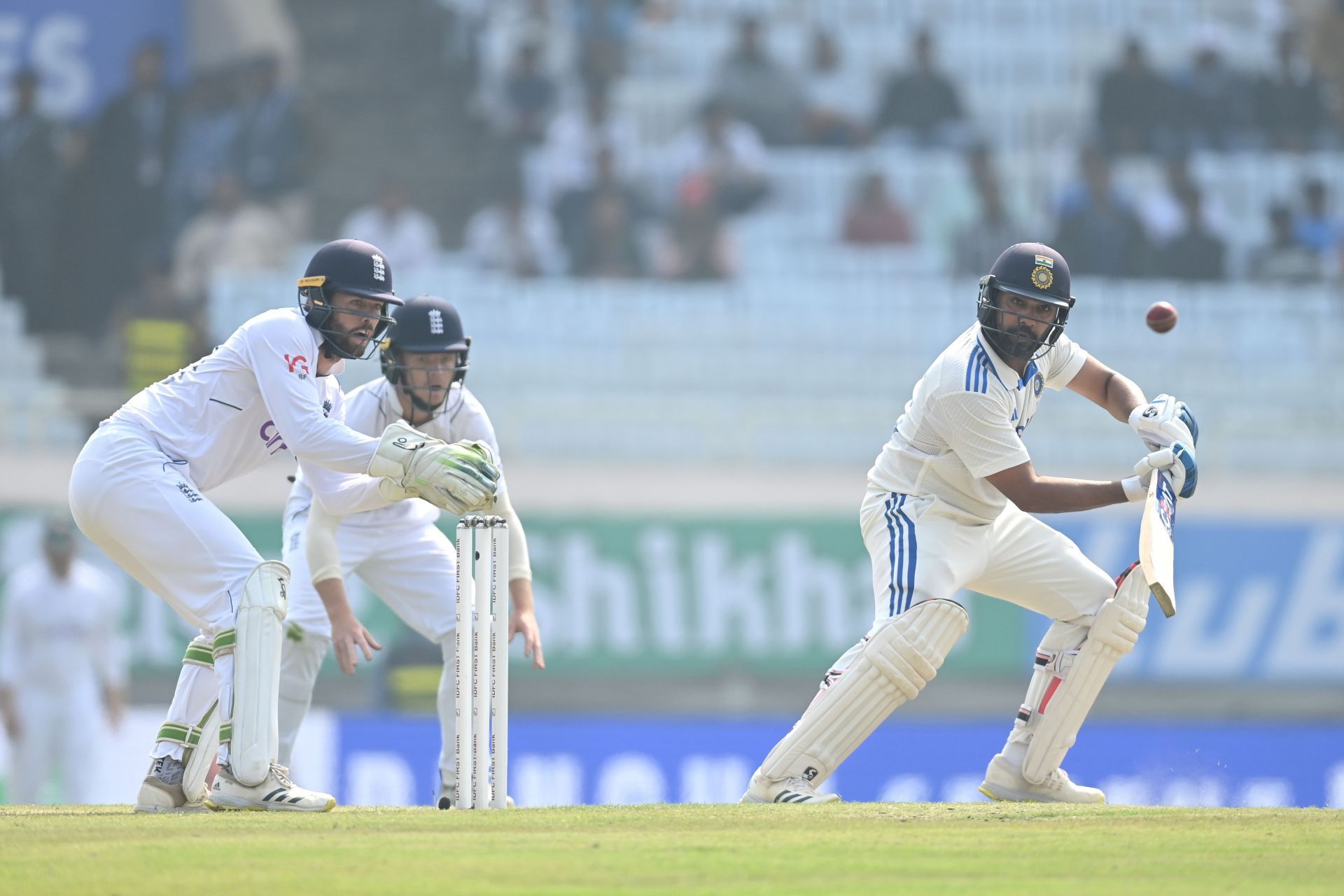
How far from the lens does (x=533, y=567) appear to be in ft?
39.1

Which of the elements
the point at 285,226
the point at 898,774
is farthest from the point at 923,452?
the point at 285,226

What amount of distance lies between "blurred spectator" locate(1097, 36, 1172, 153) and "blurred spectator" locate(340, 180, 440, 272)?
6.58 m

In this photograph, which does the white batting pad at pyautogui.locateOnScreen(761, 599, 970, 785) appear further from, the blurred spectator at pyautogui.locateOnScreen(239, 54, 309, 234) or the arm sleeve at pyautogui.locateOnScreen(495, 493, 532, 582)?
the blurred spectator at pyautogui.locateOnScreen(239, 54, 309, 234)

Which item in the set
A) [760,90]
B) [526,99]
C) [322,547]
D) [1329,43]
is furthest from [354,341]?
[1329,43]

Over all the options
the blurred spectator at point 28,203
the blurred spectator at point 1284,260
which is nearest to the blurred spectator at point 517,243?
the blurred spectator at point 28,203

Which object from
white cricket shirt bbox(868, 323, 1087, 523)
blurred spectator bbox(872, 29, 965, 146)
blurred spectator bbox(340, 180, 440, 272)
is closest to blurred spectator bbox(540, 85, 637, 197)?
blurred spectator bbox(340, 180, 440, 272)

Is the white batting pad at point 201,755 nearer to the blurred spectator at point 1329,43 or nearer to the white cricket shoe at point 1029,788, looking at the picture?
the white cricket shoe at point 1029,788

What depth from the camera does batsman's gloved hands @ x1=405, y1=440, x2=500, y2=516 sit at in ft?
16.9

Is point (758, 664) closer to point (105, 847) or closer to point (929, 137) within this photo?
point (929, 137)

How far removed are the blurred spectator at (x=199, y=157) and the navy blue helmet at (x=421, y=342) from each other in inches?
415

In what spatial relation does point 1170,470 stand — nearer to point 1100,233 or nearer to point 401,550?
point 401,550

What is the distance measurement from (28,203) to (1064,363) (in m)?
12.6

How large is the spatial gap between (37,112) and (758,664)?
360 inches

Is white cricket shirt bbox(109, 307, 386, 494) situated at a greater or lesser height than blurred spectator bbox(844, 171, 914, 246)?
lesser
